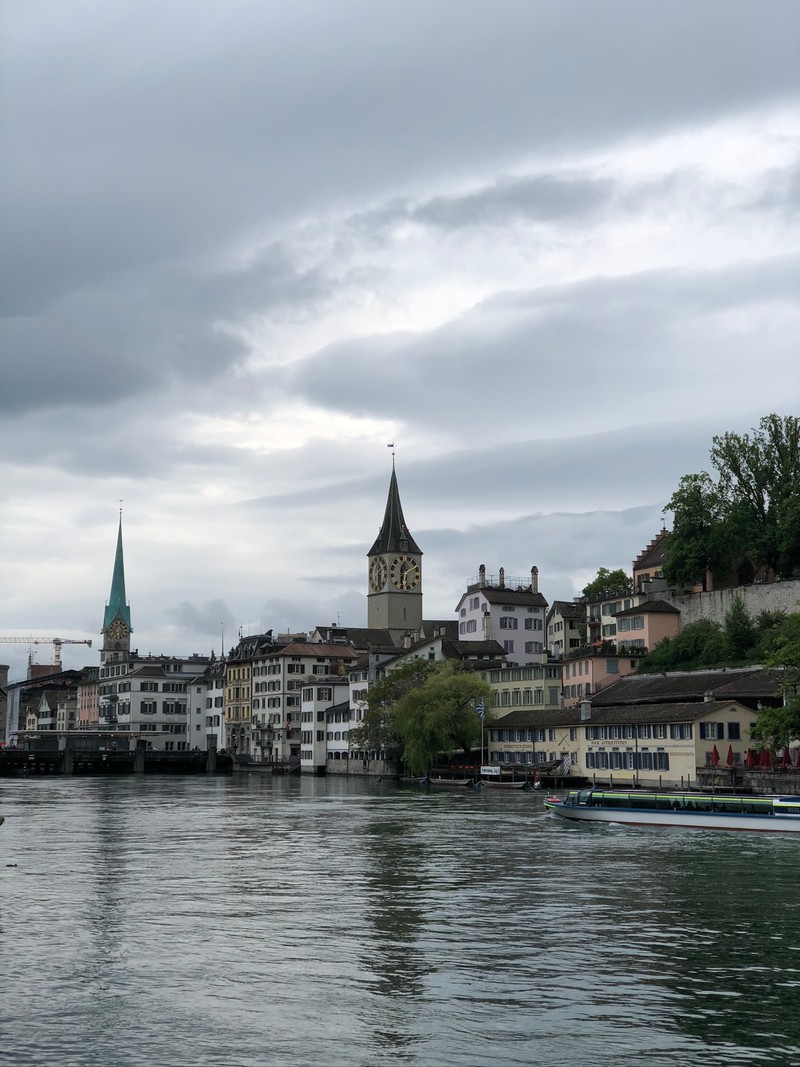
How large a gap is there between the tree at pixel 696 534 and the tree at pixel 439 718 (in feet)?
67.2

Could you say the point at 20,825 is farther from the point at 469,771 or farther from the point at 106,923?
the point at 469,771

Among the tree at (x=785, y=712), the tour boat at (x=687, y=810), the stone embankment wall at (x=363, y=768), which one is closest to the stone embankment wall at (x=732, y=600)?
the tree at (x=785, y=712)

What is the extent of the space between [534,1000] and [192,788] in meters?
94.7

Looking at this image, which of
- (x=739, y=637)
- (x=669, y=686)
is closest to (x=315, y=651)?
(x=669, y=686)

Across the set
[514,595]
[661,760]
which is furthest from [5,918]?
[514,595]

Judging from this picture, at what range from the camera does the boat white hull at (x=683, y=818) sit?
59.5 m

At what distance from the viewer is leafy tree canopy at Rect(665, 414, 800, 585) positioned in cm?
11206

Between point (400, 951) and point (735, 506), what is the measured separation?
9000 centimetres

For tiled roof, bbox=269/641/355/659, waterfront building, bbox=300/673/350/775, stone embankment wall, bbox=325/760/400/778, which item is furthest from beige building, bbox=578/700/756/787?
tiled roof, bbox=269/641/355/659

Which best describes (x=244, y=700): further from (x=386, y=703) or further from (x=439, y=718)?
(x=439, y=718)

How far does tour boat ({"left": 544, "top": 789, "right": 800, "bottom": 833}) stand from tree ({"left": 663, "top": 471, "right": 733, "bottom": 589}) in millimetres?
47294

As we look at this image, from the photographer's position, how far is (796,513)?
106250 millimetres

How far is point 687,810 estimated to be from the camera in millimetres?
64375

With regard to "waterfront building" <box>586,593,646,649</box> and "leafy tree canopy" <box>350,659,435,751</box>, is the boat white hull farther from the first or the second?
"leafy tree canopy" <box>350,659,435,751</box>
